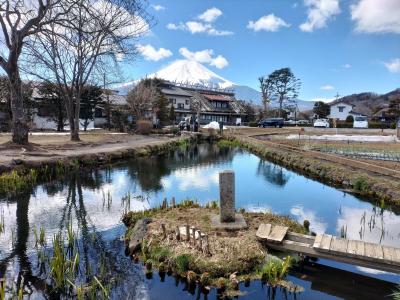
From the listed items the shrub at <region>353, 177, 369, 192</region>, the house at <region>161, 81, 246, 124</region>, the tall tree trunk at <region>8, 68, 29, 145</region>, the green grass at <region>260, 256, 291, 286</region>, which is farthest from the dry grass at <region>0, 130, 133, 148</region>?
the house at <region>161, 81, 246, 124</region>

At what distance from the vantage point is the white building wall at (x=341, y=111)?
6794cm

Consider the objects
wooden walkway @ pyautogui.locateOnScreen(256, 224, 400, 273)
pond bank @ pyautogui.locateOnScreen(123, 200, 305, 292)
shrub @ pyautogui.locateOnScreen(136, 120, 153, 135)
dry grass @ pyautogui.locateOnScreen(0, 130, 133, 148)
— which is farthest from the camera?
shrub @ pyautogui.locateOnScreen(136, 120, 153, 135)

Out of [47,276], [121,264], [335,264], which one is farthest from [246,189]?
[47,276]

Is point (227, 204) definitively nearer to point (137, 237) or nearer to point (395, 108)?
point (137, 237)

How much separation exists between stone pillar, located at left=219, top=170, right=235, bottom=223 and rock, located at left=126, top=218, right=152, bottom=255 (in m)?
1.85

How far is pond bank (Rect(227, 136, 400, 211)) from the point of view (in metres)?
12.2

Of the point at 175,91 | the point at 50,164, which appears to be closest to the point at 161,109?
the point at 175,91

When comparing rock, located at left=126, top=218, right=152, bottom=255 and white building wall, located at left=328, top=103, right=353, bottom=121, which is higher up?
white building wall, located at left=328, top=103, right=353, bottom=121

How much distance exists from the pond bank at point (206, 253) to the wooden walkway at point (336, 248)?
1.01 feet

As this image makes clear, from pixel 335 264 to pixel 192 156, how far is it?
20049 millimetres

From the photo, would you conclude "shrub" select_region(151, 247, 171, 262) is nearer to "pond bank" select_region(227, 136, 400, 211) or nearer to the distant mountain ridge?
"pond bank" select_region(227, 136, 400, 211)

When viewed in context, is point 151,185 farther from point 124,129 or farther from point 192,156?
point 124,129

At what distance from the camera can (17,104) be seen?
62.8 ft

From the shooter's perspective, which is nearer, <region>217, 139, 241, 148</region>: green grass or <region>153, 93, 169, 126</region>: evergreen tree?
<region>217, 139, 241, 148</region>: green grass
